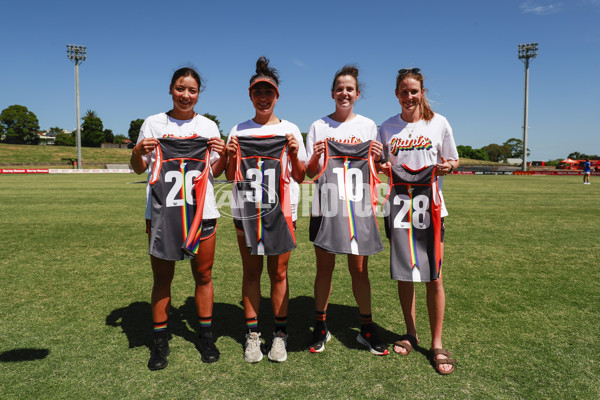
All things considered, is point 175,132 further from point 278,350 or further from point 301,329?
point 301,329

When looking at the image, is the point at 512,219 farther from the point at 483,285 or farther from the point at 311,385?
the point at 311,385

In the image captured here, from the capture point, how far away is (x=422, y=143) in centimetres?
296

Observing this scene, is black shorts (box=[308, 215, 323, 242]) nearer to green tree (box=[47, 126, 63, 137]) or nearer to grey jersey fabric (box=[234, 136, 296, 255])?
grey jersey fabric (box=[234, 136, 296, 255])

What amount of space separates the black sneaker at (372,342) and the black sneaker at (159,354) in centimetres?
160

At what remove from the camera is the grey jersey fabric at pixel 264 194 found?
2945mm

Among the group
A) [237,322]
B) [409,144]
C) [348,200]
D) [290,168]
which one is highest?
[409,144]

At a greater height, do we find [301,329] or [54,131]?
[54,131]

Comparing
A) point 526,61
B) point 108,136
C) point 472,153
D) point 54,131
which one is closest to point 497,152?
point 472,153

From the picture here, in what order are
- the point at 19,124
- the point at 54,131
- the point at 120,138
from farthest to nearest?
the point at 54,131 < the point at 120,138 < the point at 19,124

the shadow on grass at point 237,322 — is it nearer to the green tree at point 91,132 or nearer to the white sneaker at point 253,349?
the white sneaker at point 253,349

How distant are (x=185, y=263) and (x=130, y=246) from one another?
1563 mm

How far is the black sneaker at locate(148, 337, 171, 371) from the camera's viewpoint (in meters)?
2.81

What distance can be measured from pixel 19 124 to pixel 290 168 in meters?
110

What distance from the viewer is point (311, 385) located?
2.60m
